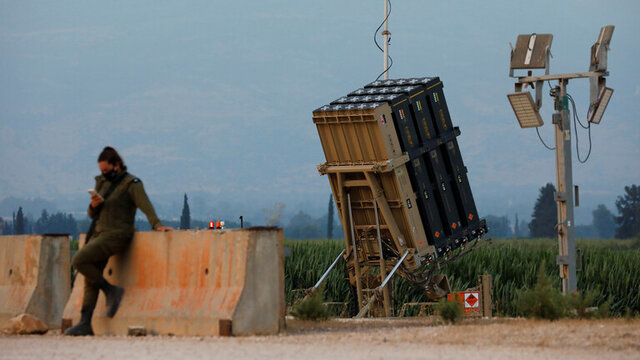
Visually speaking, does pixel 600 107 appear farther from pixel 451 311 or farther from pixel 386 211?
pixel 451 311

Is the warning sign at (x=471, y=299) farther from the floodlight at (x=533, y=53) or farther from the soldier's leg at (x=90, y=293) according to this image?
the soldier's leg at (x=90, y=293)

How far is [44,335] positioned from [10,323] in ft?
3.70

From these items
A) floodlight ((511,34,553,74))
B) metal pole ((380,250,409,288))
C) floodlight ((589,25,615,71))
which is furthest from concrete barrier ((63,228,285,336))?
floodlight ((589,25,615,71))

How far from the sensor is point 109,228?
40.6 feet

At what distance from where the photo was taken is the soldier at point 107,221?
40.1 feet

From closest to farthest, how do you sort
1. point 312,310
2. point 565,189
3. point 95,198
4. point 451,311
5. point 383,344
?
point 383,344 → point 95,198 → point 451,311 → point 312,310 → point 565,189

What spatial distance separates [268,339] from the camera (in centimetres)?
1155

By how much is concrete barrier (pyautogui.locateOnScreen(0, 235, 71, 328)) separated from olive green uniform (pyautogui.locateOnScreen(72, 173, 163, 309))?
1.96 metres

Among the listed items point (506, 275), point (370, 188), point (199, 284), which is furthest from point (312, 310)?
point (506, 275)

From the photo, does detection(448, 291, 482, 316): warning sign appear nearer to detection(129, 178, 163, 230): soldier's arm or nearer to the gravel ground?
the gravel ground

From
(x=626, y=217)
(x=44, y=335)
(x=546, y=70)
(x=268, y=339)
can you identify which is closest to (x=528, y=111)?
→ (x=546, y=70)

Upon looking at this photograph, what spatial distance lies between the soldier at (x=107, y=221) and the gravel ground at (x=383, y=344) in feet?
1.82

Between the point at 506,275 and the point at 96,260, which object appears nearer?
the point at 96,260

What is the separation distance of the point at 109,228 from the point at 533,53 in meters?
7.68
